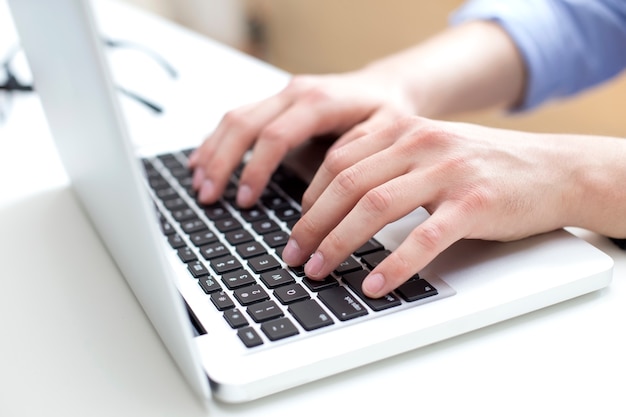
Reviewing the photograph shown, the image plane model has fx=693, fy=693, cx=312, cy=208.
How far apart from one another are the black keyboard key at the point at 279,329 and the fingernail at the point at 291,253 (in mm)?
81

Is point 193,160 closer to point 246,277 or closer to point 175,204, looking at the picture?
point 175,204

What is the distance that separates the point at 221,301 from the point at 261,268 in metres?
0.05

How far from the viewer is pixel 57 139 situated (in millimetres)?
633

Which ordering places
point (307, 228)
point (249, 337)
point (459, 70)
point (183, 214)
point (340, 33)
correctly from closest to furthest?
point (249, 337) → point (307, 228) → point (183, 214) → point (459, 70) → point (340, 33)

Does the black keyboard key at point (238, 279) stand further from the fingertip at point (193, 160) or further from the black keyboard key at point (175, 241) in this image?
the fingertip at point (193, 160)

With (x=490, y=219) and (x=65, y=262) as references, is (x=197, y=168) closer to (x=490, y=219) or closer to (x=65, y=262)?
(x=65, y=262)

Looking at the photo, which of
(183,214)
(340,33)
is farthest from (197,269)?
(340,33)

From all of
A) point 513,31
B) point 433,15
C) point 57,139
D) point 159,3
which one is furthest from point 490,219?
point 159,3

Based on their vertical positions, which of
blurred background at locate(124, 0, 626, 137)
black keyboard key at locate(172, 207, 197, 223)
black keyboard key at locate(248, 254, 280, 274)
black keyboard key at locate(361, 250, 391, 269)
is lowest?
blurred background at locate(124, 0, 626, 137)

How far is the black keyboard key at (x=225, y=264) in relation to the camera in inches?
19.6

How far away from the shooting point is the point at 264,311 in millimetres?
434

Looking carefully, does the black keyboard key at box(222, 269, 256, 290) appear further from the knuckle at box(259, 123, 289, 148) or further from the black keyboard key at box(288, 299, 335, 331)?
the knuckle at box(259, 123, 289, 148)

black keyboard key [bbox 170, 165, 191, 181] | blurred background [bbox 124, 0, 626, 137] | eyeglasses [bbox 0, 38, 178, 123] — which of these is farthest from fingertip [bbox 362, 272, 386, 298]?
blurred background [bbox 124, 0, 626, 137]

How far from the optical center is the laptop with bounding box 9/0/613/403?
36cm
